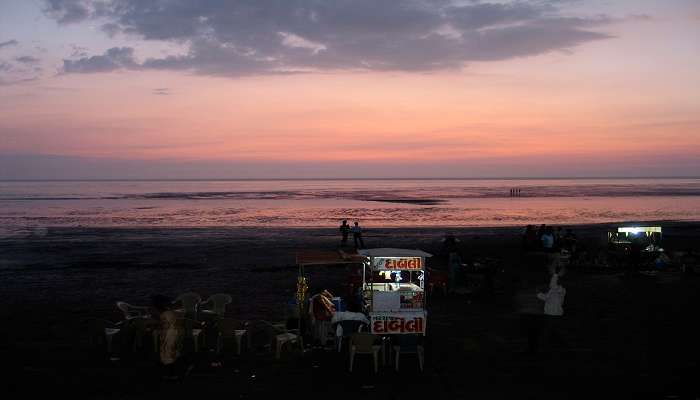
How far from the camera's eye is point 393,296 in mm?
12055

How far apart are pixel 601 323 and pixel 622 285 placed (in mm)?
5847

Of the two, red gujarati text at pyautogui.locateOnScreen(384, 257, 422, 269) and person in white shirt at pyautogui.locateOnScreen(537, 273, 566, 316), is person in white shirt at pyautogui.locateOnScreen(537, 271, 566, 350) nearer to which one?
person in white shirt at pyautogui.locateOnScreen(537, 273, 566, 316)

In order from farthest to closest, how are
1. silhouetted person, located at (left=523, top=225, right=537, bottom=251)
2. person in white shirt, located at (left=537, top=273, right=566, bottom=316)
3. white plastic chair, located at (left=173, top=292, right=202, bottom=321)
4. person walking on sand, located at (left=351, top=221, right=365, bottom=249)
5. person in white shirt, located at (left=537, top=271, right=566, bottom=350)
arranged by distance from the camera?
person walking on sand, located at (left=351, top=221, right=365, bottom=249), silhouetted person, located at (left=523, top=225, right=537, bottom=251), white plastic chair, located at (left=173, top=292, right=202, bottom=321), person in white shirt, located at (left=537, top=273, right=566, bottom=316), person in white shirt, located at (left=537, top=271, right=566, bottom=350)

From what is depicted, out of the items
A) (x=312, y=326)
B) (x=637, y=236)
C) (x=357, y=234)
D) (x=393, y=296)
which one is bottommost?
(x=312, y=326)

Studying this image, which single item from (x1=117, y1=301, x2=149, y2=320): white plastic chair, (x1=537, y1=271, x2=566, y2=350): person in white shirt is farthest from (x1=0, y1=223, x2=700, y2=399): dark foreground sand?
(x1=117, y1=301, x2=149, y2=320): white plastic chair

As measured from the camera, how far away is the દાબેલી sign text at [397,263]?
43.6 ft

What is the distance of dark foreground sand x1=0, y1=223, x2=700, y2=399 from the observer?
31.8 ft

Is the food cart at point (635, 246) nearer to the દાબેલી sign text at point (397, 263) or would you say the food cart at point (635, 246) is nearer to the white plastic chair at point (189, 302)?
the દાબેલી sign text at point (397, 263)

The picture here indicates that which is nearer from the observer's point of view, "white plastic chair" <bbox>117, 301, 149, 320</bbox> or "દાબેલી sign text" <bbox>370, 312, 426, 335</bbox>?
"દાબેલી sign text" <bbox>370, 312, 426, 335</bbox>

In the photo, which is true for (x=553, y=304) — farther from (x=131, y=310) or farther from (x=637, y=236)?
(x=637, y=236)

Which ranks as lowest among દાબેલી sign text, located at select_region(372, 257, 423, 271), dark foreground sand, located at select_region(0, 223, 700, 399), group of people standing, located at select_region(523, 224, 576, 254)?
dark foreground sand, located at select_region(0, 223, 700, 399)

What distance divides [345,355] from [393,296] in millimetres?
1445

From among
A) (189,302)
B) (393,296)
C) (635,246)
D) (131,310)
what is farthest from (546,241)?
(131,310)

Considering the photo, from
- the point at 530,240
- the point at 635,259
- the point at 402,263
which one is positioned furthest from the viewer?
the point at 530,240
